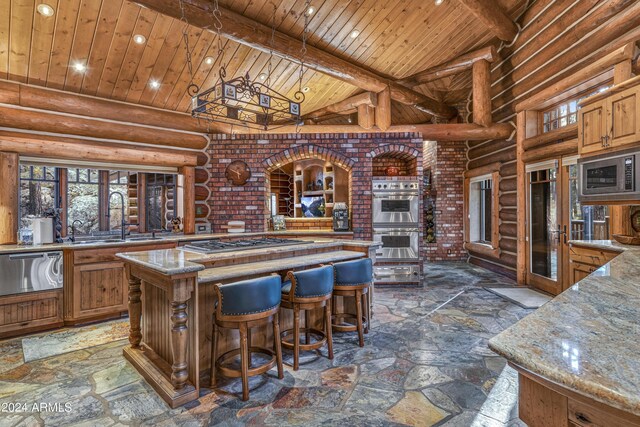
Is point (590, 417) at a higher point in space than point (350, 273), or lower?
higher

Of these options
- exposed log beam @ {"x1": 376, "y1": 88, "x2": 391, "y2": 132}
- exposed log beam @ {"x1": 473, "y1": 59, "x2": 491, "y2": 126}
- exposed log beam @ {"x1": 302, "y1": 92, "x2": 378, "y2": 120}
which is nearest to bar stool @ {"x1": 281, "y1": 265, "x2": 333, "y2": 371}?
exposed log beam @ {"x1": 376, "y1": 88, "x2": 391, "y2": 132}

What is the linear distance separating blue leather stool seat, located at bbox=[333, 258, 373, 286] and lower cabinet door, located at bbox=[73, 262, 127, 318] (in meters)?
3.00

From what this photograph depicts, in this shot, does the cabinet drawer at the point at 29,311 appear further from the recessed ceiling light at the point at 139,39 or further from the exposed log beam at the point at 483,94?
the exposed log beam at the point at 483,94

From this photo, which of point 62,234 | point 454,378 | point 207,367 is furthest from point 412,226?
point 62,234

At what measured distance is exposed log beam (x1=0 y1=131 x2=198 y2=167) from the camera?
13.9ft

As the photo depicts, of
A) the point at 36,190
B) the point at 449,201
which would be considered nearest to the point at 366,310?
the point at 36,190

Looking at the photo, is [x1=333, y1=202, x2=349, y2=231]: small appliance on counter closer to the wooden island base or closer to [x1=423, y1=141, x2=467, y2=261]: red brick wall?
[x1=423, y1=141, x2=467, y2=261]: red brick wall

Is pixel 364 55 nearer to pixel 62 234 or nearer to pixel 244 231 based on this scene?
pixel 244 231

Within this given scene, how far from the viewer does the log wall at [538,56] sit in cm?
416

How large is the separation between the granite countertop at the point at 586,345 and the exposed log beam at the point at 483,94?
216 inches

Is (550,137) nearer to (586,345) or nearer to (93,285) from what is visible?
(586,345)

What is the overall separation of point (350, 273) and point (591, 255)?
111 inches

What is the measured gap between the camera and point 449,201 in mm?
8836

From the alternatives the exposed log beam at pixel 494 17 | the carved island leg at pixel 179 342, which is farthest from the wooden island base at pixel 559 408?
the exposed log beam at pixel 494 17
